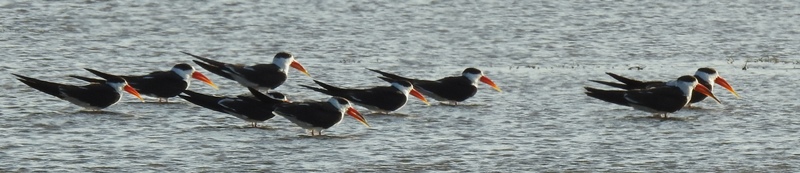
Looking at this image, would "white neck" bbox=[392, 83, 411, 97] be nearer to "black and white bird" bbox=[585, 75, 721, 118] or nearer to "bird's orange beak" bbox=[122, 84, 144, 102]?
"black and white bird" bbox=[585, 75, 721, 118]

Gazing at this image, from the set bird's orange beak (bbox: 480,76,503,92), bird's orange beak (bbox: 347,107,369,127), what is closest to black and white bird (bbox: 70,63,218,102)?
bird's orange beak (bbox: 347,107,369,127)

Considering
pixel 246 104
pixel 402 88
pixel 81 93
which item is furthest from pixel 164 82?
pixel 402 88

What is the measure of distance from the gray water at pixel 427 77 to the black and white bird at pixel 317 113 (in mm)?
175

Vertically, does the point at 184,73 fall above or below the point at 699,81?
above

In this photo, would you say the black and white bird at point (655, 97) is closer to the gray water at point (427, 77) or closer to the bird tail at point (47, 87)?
the gray water at point (427, 77)

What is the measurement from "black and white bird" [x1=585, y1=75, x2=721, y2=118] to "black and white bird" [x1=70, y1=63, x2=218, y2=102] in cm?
442

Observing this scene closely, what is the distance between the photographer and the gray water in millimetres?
13719

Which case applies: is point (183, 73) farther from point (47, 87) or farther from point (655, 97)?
point (655, 97)

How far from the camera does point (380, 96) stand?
16781mm

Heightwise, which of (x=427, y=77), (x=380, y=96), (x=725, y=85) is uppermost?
(x=380, y=96)

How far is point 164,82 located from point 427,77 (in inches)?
163

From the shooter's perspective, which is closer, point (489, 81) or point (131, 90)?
point (131, 90)

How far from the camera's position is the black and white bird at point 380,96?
1673 cm

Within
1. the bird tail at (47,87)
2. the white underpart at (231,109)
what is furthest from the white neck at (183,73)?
Result: the white underpart at (231,109)
